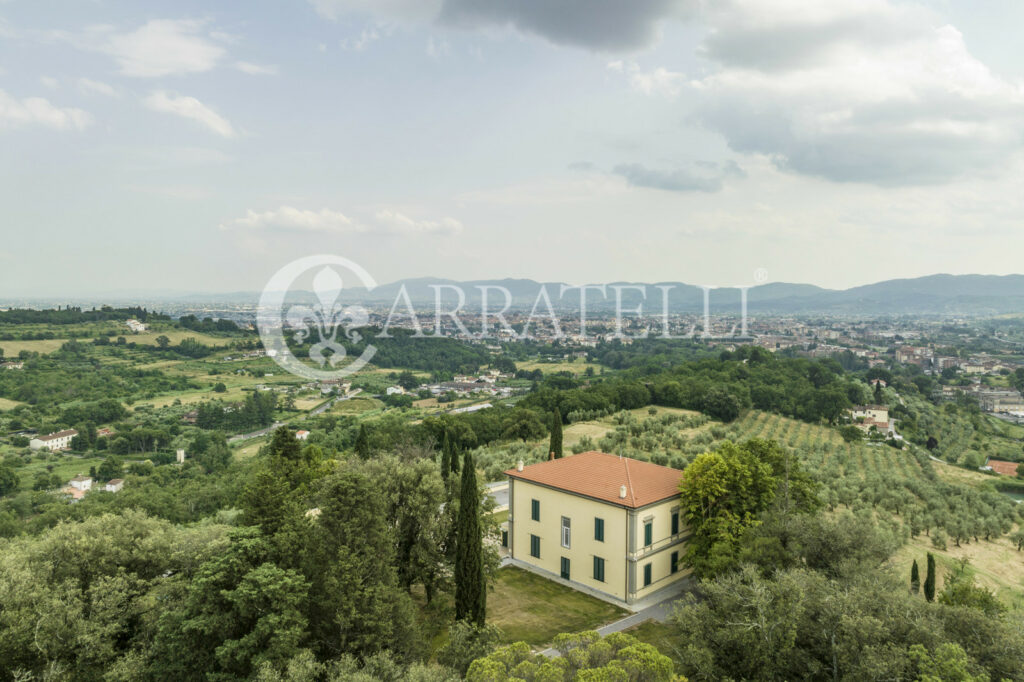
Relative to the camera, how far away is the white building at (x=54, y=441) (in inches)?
2547

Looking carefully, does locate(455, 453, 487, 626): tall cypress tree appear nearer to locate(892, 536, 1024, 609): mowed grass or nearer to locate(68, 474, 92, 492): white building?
locate(892, 536, 1024, 609): mowed grass

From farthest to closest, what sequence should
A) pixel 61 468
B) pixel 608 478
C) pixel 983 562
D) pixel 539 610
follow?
pixel 61 468 < pixel 983 562 < pixel 608 478 < pixel 539 610

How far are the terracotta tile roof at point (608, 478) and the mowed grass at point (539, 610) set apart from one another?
4.20 m

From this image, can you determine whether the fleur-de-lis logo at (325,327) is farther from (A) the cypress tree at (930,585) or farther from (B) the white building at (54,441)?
(A) the cypress tree at (930,585)

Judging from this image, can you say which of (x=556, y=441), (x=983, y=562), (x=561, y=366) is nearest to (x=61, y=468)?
(x=556, y=441)

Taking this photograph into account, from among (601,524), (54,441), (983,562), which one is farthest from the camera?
(54,441)

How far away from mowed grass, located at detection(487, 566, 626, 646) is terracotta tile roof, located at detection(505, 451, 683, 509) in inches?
165

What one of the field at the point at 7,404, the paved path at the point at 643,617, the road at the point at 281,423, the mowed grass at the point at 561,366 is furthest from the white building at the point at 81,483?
the mowed grass at the point at 561,366

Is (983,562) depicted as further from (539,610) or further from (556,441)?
(539,610)

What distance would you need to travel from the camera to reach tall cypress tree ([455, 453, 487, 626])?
64.3 feet

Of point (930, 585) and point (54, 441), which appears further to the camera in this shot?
point (54, 441)

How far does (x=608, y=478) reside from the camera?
24453mm

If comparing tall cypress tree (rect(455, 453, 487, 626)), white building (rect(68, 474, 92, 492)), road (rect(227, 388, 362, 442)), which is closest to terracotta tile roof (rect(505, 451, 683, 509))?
tall cypress tree (rect(455, 453, 487, 626))

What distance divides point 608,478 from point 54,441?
71.4 m
